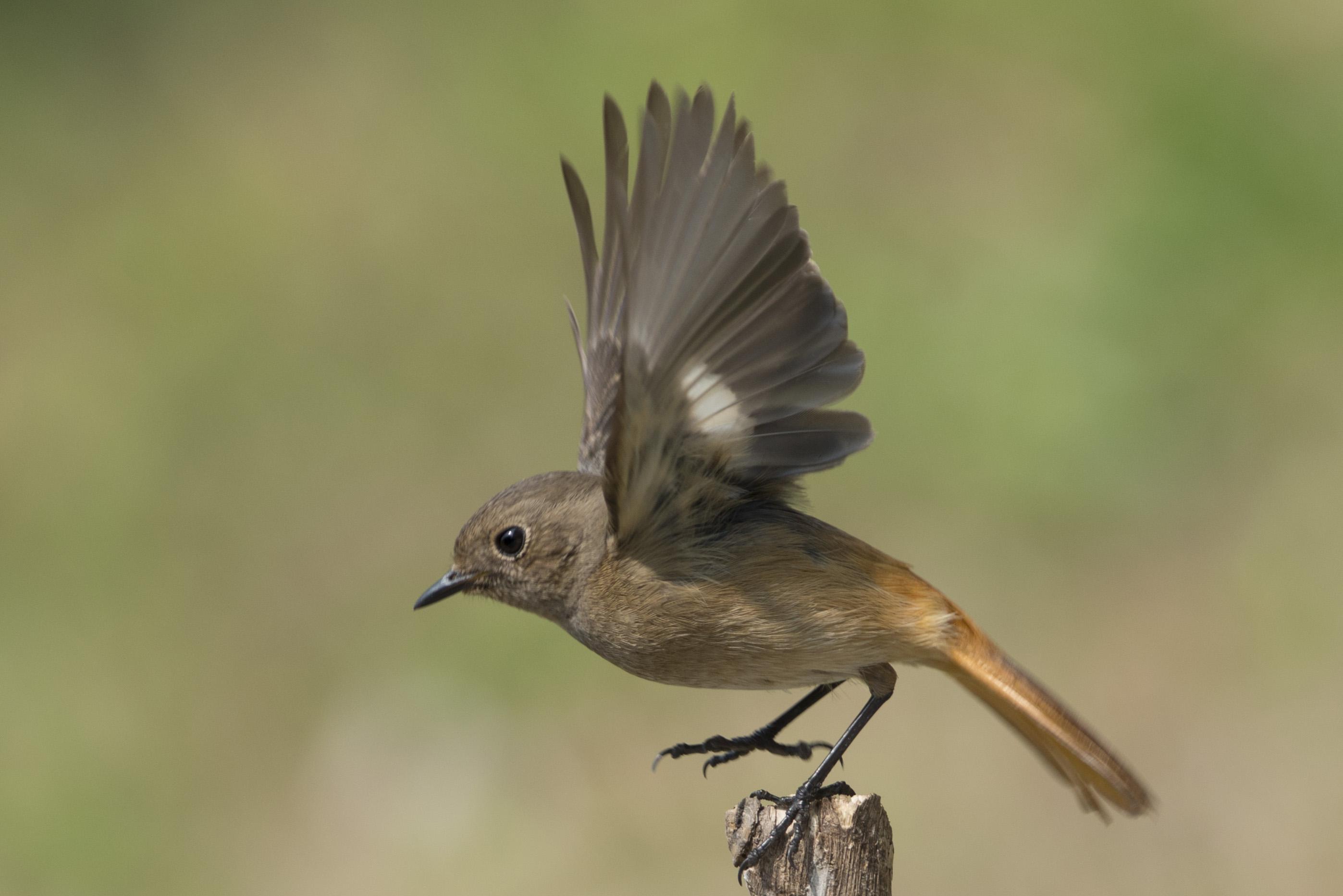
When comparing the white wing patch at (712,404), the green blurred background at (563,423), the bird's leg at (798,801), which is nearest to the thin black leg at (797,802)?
the bird's leg at (798,801)

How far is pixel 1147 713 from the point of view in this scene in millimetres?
8227

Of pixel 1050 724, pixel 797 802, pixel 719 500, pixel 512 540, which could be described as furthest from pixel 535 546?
pixel 1050 724

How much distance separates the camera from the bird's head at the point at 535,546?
458 centimetres

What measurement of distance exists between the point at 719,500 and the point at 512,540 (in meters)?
0.69

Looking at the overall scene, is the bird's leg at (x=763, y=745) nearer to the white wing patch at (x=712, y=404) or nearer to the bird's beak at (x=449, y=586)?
the bird's beak at (x=449, y=586)

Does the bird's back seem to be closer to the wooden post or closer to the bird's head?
the bird's head

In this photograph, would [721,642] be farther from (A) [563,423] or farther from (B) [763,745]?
(A) [563,423]

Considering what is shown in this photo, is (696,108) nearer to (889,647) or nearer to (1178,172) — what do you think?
(889,647)

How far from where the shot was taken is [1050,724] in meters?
4.84

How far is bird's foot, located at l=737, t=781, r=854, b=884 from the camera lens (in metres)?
4.18

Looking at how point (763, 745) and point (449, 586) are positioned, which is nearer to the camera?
point (449, 586)

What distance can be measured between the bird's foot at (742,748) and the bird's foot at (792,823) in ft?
1.81

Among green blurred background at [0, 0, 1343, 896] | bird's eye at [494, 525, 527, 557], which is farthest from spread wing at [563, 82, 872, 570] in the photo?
green blurred background at [0, 0, 1343, 896]

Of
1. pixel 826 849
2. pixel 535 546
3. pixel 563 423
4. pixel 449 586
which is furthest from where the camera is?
pixel 563 423
